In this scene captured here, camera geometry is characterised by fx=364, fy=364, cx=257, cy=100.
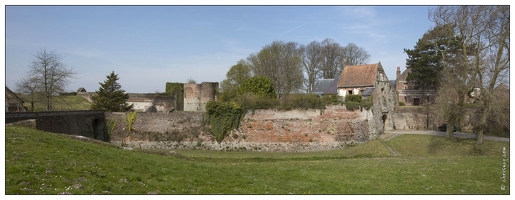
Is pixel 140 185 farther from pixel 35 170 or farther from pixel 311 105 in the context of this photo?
pixel 311 105

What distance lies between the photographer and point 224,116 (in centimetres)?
2388

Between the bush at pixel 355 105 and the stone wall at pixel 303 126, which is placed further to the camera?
the bush at pixel 355 105

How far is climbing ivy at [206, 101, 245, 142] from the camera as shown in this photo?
23766 mm

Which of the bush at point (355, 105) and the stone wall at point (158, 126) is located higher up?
the bush at point (355, 105)

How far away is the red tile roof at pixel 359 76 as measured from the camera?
2792cm

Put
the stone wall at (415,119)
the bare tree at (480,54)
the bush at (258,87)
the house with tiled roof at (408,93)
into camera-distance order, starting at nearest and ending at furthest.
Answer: the bare tree at (480,54) < the stone wall at (415,119) < the house with tiled roof at (408,93) < the bush at (258,87)

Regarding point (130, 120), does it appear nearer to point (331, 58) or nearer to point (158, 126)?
point (158, 126)

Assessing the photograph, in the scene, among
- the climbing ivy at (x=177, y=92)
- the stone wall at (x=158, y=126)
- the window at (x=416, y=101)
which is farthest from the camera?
the climbing ivy at (x=177, y=92)

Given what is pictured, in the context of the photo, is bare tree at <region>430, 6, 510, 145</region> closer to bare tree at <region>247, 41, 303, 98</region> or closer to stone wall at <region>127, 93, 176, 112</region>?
bare tree at <region>247, 41, 303, 98</region>

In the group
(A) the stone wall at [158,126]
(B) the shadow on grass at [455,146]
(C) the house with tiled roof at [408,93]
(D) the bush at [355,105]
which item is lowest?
(B) the shadow on grass at [455,146]

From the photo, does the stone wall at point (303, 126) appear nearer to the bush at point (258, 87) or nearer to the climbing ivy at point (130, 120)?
the bush at point (258, 87)

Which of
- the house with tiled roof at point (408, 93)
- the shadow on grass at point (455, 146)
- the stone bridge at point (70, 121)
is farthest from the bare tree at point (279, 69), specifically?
the shadow on grass at point (455, 146)

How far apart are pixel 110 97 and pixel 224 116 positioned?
34.0 ft

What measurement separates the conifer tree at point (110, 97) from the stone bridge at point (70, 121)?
3225 mm
